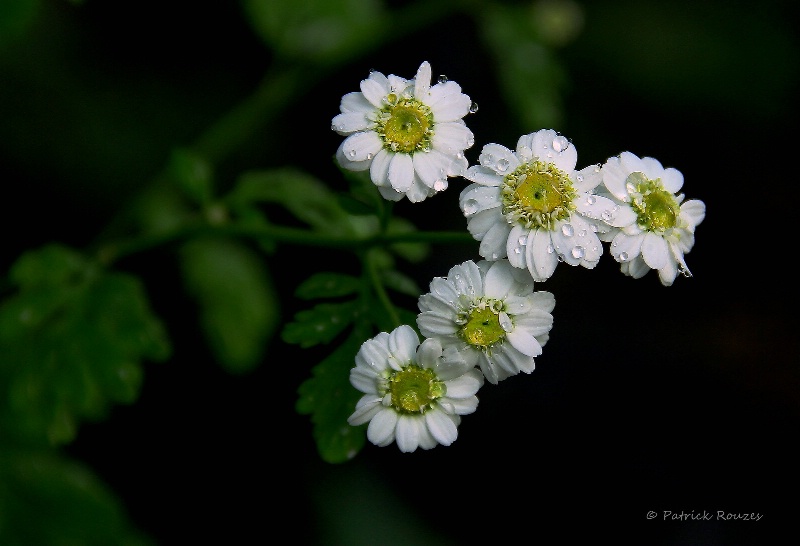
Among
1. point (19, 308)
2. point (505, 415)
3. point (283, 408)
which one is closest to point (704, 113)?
point (505, 415)

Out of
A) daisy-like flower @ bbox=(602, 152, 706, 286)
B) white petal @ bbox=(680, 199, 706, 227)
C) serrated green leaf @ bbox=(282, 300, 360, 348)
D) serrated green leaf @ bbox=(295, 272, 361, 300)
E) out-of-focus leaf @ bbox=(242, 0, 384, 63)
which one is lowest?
serrated green leaf @ bbox=(282, 300, 360, 348)

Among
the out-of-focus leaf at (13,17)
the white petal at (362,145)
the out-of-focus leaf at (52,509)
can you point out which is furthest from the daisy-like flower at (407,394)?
the out-of-focus leaf at (52,509)

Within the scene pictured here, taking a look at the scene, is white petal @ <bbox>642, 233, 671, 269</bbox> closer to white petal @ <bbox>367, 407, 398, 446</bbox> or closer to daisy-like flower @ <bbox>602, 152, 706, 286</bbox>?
daisy-like flower @ <bbox>602, 152, 706, 286</bbox>

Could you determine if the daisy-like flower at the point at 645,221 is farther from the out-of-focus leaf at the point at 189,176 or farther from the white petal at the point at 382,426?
the out-of-focus leaf at the point at 189,176

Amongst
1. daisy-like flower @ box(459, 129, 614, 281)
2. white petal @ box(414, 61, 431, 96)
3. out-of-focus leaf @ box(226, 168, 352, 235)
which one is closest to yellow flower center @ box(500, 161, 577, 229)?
daisy-like flower @ box(459, 129, 614, 281)

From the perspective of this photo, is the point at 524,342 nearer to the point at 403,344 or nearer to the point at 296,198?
the point at 403,344

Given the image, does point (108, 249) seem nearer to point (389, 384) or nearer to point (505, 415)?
point (389, 384)
